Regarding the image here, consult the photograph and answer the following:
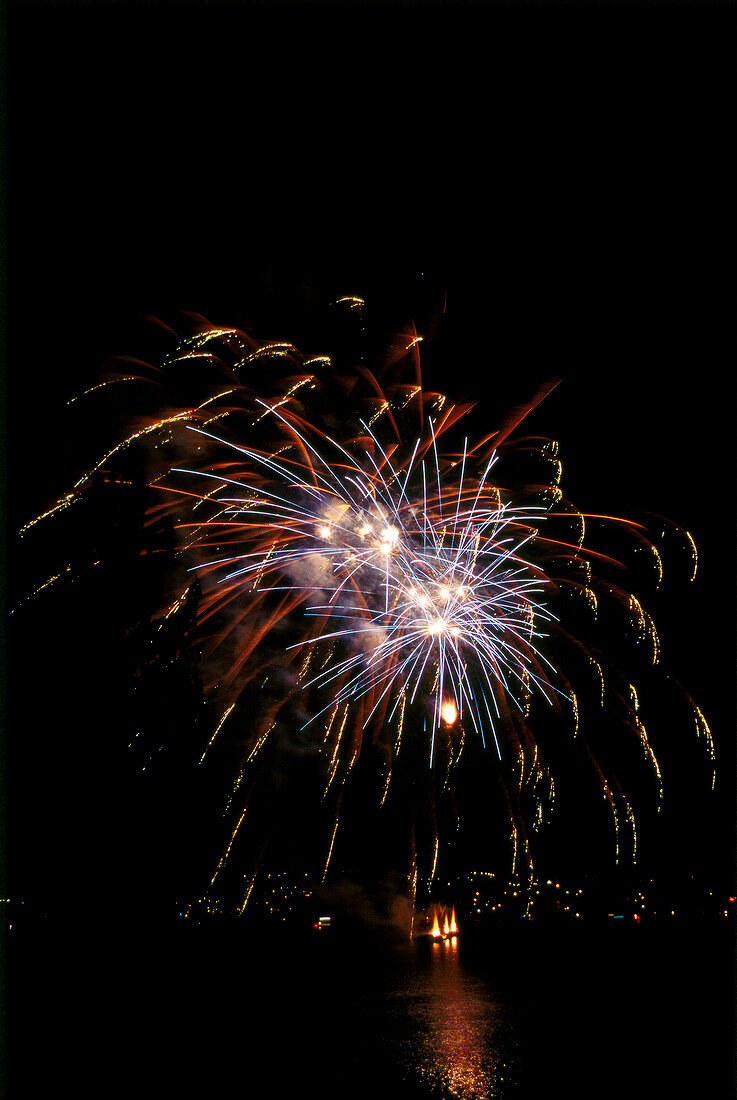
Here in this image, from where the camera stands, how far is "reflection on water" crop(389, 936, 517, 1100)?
759 centimetres

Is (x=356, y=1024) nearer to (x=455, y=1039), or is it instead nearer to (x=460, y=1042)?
(x=455, y=1039)

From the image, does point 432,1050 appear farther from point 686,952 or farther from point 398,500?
point 686,952

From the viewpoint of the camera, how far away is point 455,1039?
31.2 ft

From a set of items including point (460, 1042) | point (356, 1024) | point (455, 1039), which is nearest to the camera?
point (460, 1042)

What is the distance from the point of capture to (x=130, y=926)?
36.6 ft

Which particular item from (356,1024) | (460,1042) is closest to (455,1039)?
(460,1042)

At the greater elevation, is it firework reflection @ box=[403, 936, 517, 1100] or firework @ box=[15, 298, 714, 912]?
firework @ box=[15, 298, 714, 912]

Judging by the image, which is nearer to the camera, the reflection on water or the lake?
the reflection on water

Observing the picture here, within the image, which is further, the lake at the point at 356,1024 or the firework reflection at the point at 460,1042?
the lake at the point at 356,1024

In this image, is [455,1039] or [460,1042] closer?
[460,1042]

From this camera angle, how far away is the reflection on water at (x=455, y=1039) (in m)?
7.59

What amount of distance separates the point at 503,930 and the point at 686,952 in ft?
31.6

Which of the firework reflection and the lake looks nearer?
the firework reflection

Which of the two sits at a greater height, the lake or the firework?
the firework
